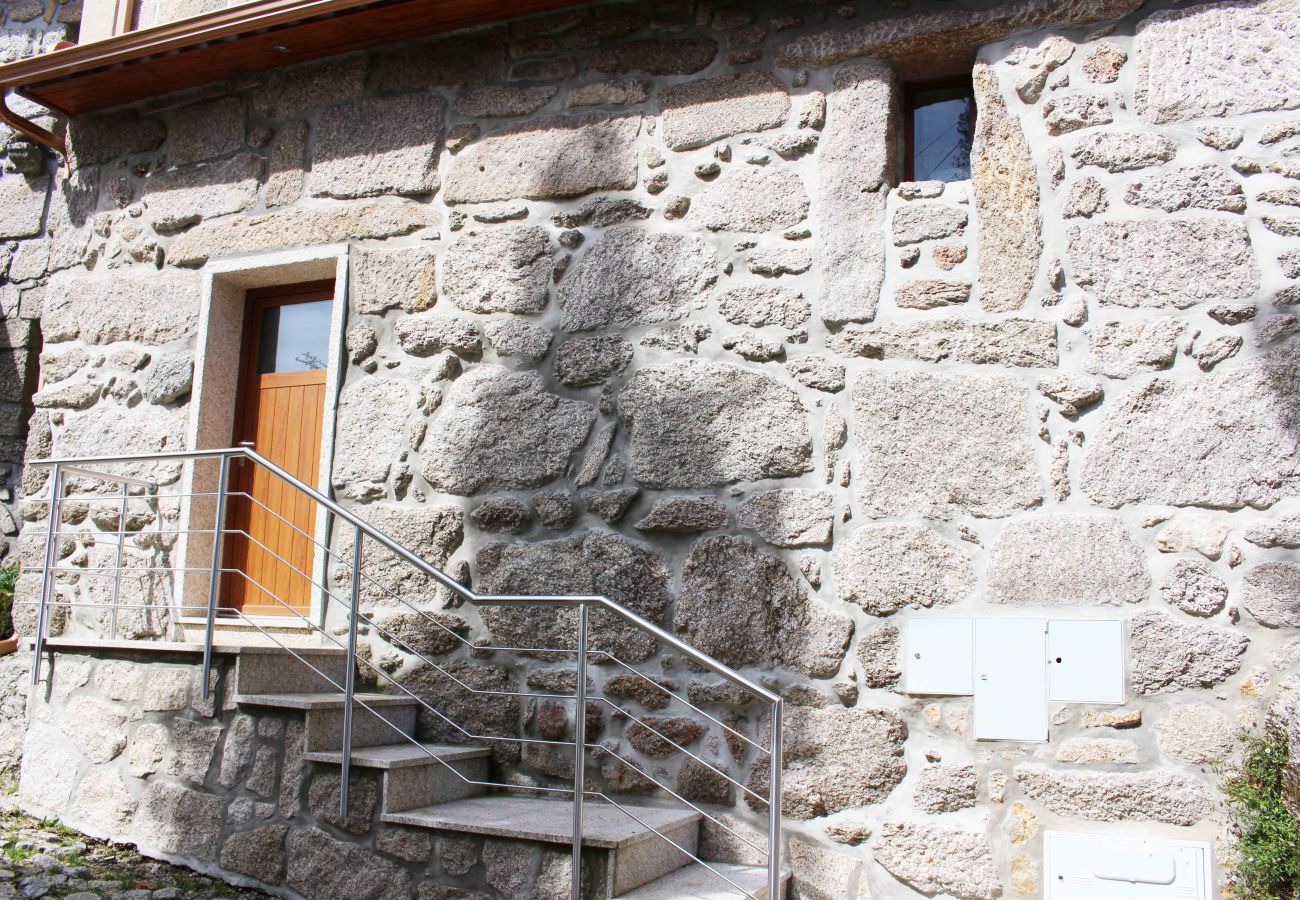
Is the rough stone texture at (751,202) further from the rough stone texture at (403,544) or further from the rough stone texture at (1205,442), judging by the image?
the rough stone texture at (403,544)

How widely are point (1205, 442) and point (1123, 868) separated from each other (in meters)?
1.27

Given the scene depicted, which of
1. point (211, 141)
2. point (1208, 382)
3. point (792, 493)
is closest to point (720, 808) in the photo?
point (792, 493)

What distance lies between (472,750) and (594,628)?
1.95ft

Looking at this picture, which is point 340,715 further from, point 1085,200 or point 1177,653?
point 1085,200

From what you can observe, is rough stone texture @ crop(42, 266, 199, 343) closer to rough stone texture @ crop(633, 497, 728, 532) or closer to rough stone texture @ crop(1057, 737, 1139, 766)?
rough stone texture @ crop(633, 497, 728, 532)

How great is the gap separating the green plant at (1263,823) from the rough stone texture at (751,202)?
2184mm

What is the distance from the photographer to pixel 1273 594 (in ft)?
10.2

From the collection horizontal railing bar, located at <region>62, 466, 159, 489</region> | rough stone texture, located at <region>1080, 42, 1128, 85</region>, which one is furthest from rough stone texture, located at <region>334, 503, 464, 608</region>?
rough stone texture, located at <region>1080, 42, 1128, 85</region>

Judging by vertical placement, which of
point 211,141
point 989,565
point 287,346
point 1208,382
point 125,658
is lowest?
point 125,658

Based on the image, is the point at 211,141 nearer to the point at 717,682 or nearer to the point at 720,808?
the point at 717,682

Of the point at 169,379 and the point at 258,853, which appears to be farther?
the point at 169,379

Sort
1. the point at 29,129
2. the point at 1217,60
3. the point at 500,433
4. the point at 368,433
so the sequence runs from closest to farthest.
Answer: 1. the point at 1217,60
2. the point at 500,433
3. the point at 368,433
4. the point at 29,129

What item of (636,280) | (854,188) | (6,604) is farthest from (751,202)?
(6,604)

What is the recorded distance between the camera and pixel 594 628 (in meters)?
3.85
